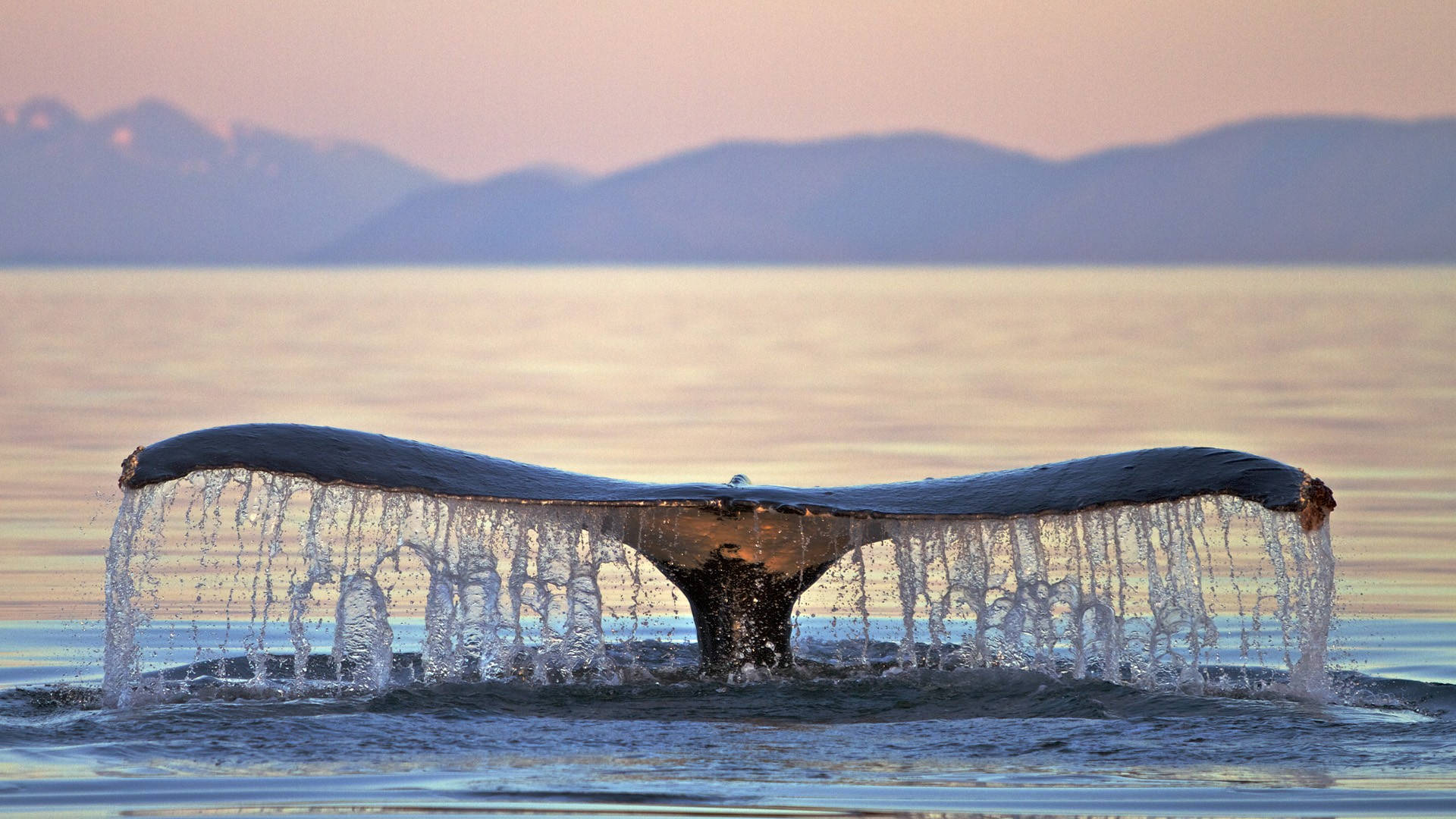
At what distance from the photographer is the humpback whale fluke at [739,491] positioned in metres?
6.52

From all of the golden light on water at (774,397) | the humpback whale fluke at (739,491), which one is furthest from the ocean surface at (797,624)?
the humpback whale fluke at (739,491)

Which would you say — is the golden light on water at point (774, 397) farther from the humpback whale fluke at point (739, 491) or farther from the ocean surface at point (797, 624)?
the humpback whale fluke at point (739, 491)

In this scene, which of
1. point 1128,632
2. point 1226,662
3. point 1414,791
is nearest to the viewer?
point 1414,791

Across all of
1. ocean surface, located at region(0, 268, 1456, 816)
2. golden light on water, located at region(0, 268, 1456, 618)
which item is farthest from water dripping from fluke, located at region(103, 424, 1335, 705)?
golden light on water, located at region(0, 268, 1456, 618)

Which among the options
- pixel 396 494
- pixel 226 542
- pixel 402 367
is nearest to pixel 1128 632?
pixel 396 494

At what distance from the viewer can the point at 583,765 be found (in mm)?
6488

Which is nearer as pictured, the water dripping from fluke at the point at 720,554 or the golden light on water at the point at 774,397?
the water dripping from fluke at the point at 720,554

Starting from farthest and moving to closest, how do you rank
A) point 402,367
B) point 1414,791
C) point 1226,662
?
1. point 402,367
2. point 1226,662
3. point 1414,791

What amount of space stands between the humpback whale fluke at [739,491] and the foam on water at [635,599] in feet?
0.18

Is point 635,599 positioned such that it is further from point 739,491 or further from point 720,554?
point 739,491

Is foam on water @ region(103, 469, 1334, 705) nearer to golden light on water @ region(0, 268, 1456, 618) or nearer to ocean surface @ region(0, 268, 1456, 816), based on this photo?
ocean surface @ region(0, 268, 1456, 816)

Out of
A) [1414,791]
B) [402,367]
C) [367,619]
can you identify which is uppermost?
[402,367]

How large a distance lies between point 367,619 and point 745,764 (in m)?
3.32

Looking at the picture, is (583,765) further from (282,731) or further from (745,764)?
(282,731)
